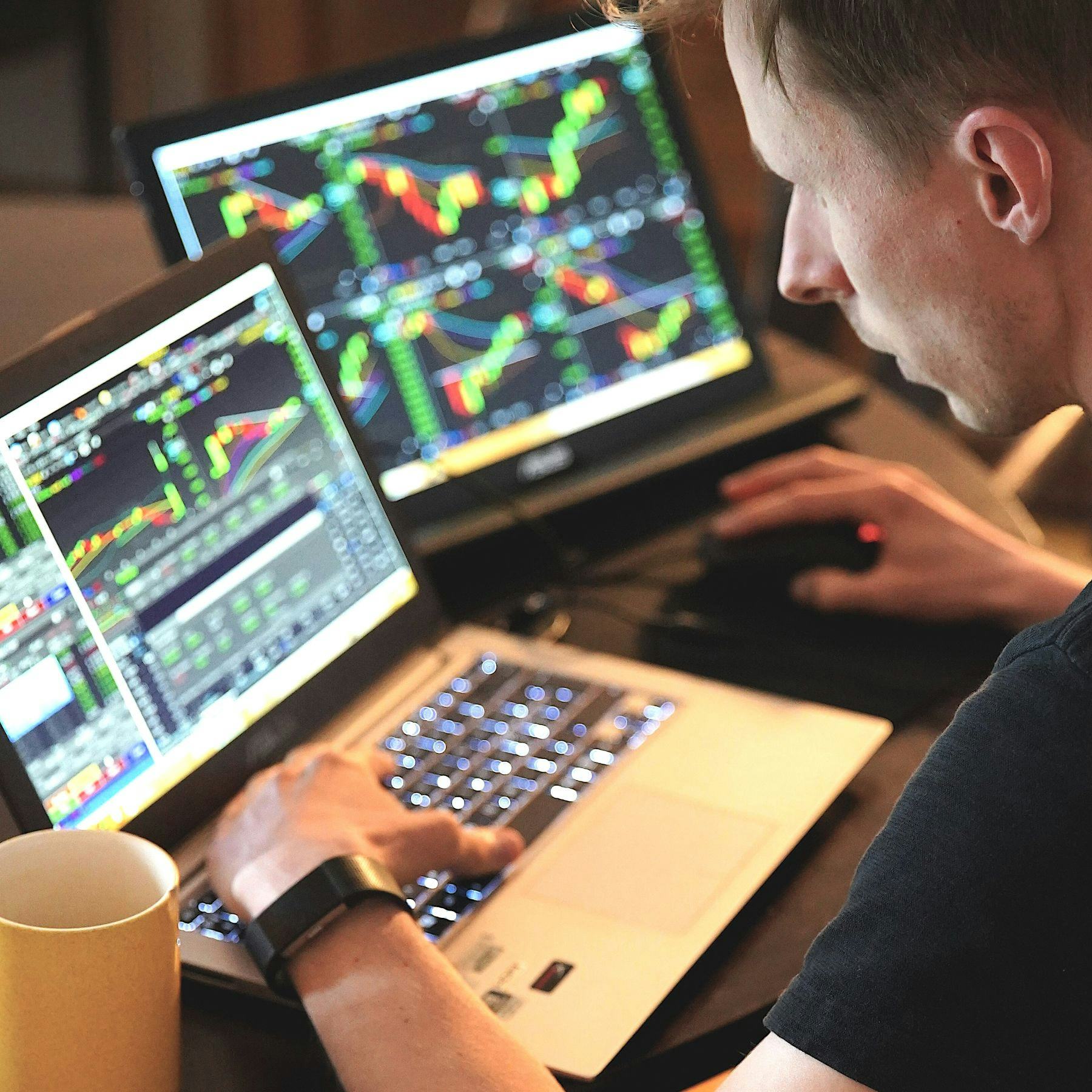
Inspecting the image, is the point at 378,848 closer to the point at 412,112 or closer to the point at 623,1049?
the point at 623,1049

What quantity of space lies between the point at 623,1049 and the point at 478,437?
642 mm

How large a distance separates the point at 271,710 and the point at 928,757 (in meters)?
0.49

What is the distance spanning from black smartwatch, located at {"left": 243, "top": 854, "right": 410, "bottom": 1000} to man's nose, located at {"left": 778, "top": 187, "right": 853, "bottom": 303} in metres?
0.44

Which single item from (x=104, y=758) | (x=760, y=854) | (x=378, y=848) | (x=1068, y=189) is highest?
(x=1068, y=189)

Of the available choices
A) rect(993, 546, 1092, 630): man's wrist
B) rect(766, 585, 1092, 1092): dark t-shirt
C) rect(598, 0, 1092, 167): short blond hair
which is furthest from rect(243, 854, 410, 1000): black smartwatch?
rect(993, 546, 1092, 630): man's wrist

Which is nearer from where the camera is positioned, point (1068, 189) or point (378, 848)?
point (1068, 189)

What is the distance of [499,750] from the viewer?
1100mm

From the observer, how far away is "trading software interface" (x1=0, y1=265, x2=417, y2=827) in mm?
890

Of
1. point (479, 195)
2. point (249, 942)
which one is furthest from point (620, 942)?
point (479, 195)

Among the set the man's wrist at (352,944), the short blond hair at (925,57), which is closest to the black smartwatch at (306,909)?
the man's wrist at (352,944)

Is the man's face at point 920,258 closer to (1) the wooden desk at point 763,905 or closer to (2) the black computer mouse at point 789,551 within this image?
(1) the wooden desk at point 763,905

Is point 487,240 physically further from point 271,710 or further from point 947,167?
point 947,167

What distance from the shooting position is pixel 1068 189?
734 millimetres

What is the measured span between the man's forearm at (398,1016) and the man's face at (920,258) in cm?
45
